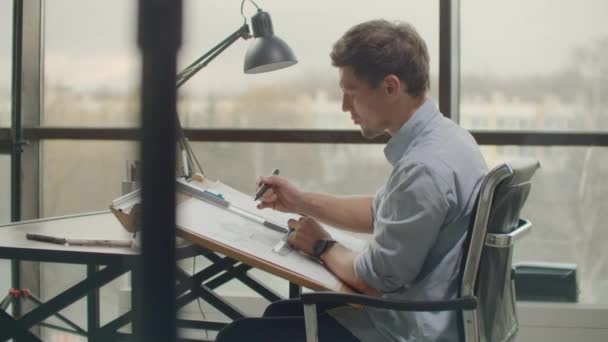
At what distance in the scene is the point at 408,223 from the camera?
1105mm

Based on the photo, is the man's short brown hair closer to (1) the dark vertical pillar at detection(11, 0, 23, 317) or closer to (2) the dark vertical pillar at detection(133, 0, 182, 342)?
(2) the dark vertical pillar at detection(133, 0, 182, 342)

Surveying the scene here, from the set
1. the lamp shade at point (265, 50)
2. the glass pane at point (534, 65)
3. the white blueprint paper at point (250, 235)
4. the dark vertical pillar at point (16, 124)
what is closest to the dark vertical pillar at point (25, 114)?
the dark vertical pillar at point (16, 124)

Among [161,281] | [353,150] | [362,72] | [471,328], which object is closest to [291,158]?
[353,150]

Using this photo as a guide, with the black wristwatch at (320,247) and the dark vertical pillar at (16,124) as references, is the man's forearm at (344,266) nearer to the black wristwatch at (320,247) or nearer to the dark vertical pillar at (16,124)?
the black wristwatch at (320,247)

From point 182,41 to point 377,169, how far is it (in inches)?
91.5

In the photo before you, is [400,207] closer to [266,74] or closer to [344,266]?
[344,266]

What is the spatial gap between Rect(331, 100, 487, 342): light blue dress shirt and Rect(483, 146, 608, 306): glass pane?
58.8 inches

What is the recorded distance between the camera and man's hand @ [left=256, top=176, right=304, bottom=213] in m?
1.57

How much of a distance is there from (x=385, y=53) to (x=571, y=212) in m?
1.64

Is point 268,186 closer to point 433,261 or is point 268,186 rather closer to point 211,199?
point 211,199

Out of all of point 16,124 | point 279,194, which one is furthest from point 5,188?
point 279,194

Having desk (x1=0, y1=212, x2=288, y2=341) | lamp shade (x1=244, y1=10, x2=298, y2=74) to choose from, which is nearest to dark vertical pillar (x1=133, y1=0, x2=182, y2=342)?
desk (x1=0, y1=212, x2=288, y2=341)

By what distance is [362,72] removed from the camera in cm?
128

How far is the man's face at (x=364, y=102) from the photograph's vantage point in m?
1.29
